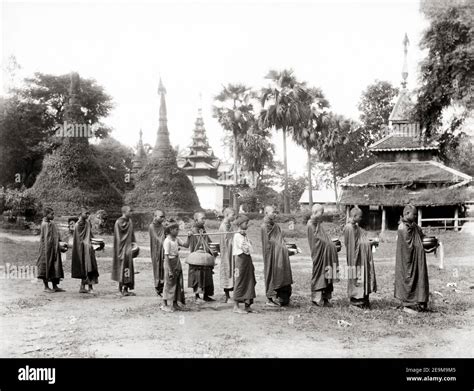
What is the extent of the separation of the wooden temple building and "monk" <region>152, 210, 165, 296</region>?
21888mm

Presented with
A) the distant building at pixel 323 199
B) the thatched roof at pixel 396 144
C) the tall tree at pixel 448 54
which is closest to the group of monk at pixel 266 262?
the tall tree at pixel 448 54

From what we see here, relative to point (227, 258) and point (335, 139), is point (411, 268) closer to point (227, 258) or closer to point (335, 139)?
point (227, 258)

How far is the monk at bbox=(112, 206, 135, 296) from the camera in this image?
943 centimetres

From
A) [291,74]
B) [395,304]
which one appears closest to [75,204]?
[291,74]

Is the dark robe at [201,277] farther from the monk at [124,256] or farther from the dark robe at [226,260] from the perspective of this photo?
the monk at [124,256]

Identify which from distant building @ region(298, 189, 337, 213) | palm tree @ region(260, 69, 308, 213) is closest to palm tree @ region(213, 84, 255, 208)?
palm tree @ region(260, 69, 308, 213)

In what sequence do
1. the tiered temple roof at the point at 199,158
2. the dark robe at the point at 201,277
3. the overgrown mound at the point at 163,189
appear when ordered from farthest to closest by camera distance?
the tiered temple roof at the point at 199,158
the overgrown mound at the point at 163,189
the dark robe at the point at 201,277

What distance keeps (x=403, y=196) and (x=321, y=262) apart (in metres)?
22.6

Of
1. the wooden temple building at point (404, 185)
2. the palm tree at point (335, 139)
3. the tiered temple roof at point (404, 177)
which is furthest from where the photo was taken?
the palm tree at point (335, 139)

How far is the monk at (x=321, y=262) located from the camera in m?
8.34

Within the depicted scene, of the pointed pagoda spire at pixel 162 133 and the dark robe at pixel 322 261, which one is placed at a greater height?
the pointed pagoda spire at pixel 162 133

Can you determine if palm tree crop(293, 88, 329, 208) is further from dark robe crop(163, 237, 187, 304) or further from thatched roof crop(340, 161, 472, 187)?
dark robe crop(163, 237, 187, 304)

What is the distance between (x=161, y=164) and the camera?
34438 mm

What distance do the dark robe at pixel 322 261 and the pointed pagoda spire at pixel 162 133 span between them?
89.6ft
